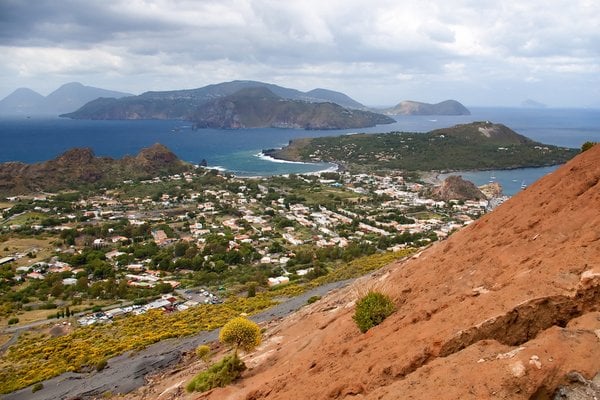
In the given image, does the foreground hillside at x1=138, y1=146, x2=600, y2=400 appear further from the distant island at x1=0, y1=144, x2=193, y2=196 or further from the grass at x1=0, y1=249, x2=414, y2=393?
the distant island at x1=0, y1=144, x2=193, y2=196

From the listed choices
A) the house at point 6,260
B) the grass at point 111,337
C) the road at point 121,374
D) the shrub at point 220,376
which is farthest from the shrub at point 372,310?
the house at point 6,260

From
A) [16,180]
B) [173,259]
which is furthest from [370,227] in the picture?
[16,180]

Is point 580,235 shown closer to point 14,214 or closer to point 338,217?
point 338,217

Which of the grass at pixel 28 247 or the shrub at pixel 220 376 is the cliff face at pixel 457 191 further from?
the shrub at pixel 220 376

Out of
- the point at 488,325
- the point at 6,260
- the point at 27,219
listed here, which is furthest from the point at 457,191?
the point at 488,325

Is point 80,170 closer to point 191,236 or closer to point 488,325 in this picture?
point 191,236
